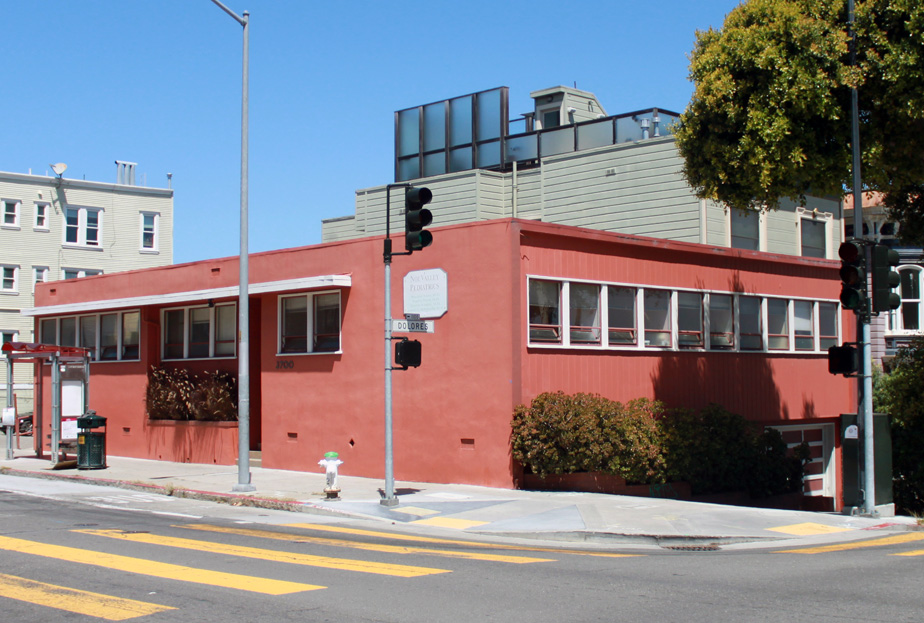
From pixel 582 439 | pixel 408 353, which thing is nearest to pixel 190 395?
pixel 408 353

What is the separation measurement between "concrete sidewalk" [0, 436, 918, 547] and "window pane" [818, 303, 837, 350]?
1152 cm

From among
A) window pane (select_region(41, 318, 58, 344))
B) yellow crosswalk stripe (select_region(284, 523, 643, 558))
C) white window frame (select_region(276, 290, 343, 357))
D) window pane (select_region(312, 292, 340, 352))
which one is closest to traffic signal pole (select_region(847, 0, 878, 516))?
yellow crosswalk stripe (select_region(284, 523, 643, 558))

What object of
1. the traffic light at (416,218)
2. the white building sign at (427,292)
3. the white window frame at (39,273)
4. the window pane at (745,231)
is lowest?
the white building sign at (427,292)

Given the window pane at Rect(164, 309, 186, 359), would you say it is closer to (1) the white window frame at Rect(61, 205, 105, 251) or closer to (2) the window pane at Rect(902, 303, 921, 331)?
(2) the window pane at Rect(902, 303, 921, 331)

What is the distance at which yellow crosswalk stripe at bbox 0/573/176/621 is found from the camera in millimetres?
7496

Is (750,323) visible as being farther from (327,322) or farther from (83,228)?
(83,228)

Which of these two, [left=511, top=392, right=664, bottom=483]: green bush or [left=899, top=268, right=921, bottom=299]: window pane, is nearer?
[left=511, top=392, right=664, bottom=483]: green bush

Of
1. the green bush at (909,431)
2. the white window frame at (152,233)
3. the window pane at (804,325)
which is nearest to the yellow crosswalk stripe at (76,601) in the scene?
the green bush at (909,431)

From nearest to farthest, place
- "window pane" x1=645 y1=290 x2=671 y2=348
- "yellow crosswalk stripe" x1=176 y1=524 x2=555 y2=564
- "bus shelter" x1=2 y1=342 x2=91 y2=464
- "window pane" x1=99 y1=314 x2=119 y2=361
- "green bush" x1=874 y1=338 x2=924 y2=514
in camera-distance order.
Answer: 1. "yellow crosswalk stripe" x1=176 y1=524 x2=555 y2=564
2. "green bush" x1=874 y1=338 x2=924 y2=514
3. "window pane" x1=645 y1=290 x2=671 y2=348
4. "bus shelter" x1=2 y1=342 x2=91 y2=464
5. "window pane" x1=99 y1=314 x2=119 y2=361

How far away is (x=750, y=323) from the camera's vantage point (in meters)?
23.5

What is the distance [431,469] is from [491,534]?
5517mm

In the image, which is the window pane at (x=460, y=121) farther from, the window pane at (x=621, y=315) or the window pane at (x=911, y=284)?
the window pane at (x=911, y=284)

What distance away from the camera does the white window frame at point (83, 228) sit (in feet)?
164

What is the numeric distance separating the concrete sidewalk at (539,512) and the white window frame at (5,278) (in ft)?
105
